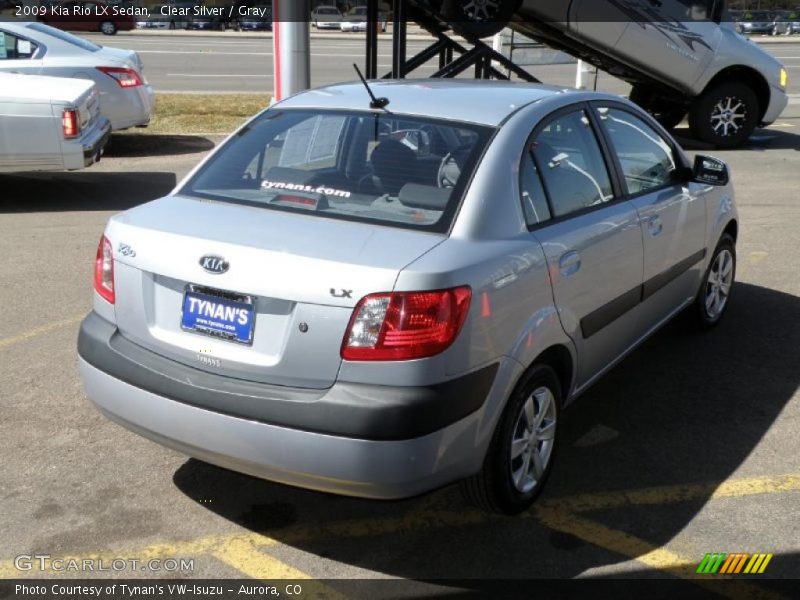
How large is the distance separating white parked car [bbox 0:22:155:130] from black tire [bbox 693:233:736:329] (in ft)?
25.5

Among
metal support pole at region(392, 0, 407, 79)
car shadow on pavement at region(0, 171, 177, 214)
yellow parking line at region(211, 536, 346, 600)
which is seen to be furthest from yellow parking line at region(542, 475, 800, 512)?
metal support pole at region(392, 0, 407, 79)

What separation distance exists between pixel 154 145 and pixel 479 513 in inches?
391

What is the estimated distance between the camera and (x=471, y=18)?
37.0 feet

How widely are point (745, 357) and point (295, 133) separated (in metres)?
3.07

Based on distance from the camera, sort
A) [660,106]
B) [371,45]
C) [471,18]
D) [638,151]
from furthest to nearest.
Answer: [660,106]
[471,18]
[371,45]
[638,151]

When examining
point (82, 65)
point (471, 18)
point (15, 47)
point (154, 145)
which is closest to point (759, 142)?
point (471, 18)

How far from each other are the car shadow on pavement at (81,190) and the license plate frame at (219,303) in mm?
5963

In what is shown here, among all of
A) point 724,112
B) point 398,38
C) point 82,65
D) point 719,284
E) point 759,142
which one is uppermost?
point 398,38

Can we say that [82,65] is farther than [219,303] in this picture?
Yes

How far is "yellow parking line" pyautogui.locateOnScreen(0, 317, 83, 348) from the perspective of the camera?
5414 mm

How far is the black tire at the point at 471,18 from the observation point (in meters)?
11.2

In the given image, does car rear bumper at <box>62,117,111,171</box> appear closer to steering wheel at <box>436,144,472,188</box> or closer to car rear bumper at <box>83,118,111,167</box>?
car rear bumper at <box>83,118,111,167</box>

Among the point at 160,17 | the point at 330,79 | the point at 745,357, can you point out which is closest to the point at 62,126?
the point at 745,357

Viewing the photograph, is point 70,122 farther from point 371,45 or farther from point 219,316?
point 219,316
